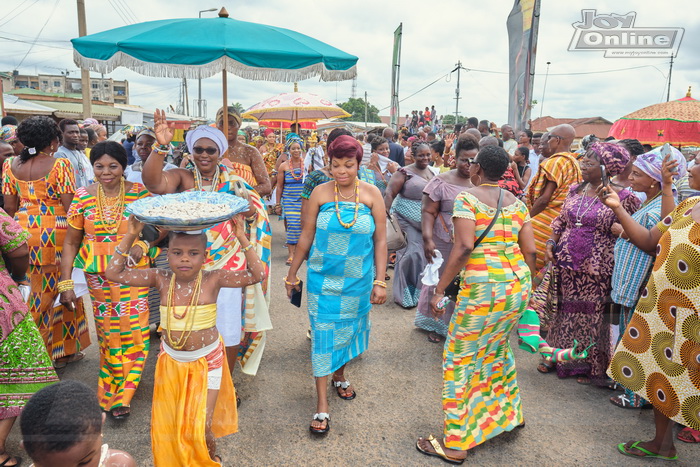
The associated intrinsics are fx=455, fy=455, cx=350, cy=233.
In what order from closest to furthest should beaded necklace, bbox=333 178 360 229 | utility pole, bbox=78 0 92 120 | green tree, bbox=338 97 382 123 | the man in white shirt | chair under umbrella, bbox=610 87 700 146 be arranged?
beaded necklace, bbox=333 178 360 229 < the man in white shirt < chair under umbrella, bbox=610 87 700 146 < utility pole, bbox=78 0 92 120 < green tree, bbox=338 97 382 123

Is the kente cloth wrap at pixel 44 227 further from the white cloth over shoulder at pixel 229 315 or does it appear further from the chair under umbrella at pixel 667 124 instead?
the chair under umbrella at pixel 667 124

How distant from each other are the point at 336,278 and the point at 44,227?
250 centimetres

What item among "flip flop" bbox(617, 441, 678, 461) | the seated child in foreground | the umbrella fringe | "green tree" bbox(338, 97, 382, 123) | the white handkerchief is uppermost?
"green tree" bbox(338, 97, 382, 123)

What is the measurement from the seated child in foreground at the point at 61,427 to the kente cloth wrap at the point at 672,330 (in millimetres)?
3103

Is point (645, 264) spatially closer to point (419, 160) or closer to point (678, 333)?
point (678, 333)

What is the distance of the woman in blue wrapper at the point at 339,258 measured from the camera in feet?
10.9

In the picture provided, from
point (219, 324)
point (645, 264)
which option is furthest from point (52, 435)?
point (645, 264)

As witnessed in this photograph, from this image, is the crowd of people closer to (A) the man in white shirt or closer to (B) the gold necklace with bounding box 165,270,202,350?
(B) the gold necklace with bounding box 165,270,202,350

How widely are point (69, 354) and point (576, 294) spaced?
463cm

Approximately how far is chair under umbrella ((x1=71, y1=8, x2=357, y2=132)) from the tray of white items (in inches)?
51.5

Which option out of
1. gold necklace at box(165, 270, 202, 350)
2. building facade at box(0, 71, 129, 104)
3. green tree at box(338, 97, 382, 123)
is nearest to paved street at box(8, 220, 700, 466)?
gold necklace at box(165, 270, 202, 350)

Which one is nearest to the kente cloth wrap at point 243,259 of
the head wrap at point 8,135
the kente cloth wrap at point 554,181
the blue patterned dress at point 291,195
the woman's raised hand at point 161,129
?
the woman's raised hand at point 161,129

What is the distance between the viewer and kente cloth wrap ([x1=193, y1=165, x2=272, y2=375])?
3361 millimetres

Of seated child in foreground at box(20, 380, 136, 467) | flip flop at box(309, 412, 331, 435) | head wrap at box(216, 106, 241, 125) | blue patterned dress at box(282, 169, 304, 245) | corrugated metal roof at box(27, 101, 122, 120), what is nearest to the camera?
seated child in foreground at box(20, 380, 136, 467)
